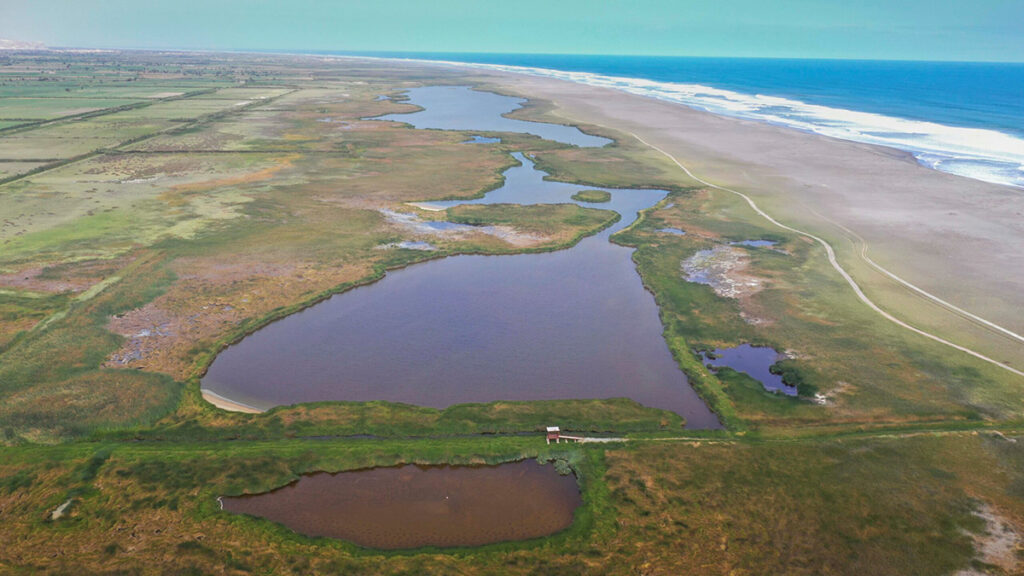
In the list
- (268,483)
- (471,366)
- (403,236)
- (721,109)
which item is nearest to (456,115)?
(721,109)

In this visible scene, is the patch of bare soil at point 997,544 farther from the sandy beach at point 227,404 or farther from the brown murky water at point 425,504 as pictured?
the sandy beach at point 227,404

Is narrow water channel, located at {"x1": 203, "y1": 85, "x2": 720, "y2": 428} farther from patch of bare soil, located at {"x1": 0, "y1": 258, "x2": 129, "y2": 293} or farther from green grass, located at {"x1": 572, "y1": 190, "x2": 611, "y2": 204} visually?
green grass, located at {"x1": 572, "y1": 190, "x2": 611, "y2": 204}

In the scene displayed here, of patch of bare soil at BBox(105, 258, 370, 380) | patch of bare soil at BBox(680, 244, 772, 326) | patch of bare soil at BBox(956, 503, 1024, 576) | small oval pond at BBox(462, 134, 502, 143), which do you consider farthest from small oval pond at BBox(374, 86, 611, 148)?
patch of bare soil at BBox(956, 503, 1024, 576)

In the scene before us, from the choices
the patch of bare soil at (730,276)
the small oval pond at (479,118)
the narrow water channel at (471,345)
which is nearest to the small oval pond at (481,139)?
the small oval pond at (479,118)

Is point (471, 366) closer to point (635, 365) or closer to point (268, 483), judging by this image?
point (635, 365)

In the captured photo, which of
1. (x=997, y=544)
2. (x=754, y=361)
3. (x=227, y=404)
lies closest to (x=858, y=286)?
A: (x=754, y=361)

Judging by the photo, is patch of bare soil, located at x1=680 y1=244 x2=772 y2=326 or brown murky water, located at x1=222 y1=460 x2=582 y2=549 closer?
brown murky water, located at x1=222 y1=460 x2=582 y2=549
